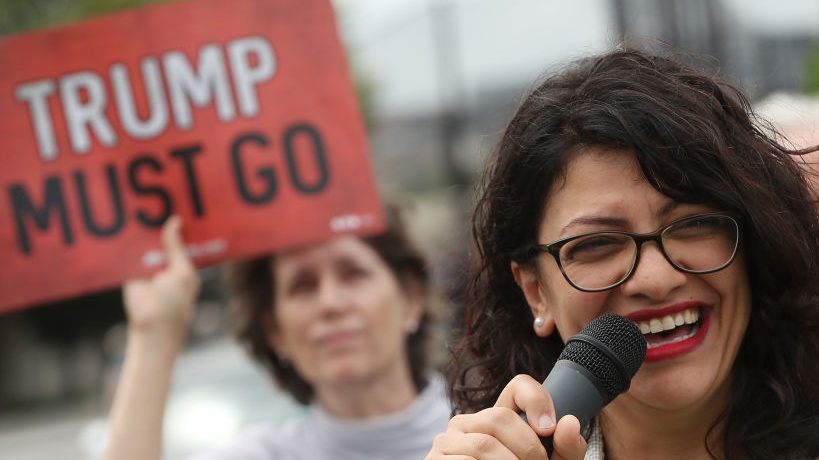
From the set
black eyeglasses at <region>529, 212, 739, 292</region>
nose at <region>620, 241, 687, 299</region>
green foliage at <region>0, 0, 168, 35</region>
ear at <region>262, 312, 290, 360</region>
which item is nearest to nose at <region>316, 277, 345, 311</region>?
ear at <region>262, 312, 290, 360</region>

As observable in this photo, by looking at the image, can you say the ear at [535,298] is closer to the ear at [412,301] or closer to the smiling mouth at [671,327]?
the smiling mouth at [671,327]

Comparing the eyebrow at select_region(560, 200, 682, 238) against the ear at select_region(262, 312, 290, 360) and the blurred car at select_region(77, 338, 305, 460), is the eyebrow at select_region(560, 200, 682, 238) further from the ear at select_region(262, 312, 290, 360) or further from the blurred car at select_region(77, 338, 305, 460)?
the blurred car at select_region(77, 338, 305, 460)

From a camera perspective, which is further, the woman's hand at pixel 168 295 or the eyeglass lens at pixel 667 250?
the woman's hand at pixel 168 295

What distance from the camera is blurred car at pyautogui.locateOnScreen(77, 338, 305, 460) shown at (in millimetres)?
5473

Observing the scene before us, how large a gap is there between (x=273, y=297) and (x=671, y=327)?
1.81 meters

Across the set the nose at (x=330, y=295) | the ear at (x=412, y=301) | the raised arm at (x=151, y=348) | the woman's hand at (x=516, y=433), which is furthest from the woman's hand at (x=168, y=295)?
the woman's hand at (x=516, y=433)

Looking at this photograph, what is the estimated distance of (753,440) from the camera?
5.93ft

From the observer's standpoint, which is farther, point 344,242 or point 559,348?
point 344,242

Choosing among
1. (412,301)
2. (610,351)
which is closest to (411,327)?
(412,301)

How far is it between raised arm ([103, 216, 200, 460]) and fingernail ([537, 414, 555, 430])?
5.08 ft

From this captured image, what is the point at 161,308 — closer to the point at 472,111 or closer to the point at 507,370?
the point at 507,370

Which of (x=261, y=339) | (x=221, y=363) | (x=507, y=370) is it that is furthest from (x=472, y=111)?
(x=507, y=370)

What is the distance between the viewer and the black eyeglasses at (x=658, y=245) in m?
1.72

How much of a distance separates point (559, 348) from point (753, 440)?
1.34ft
